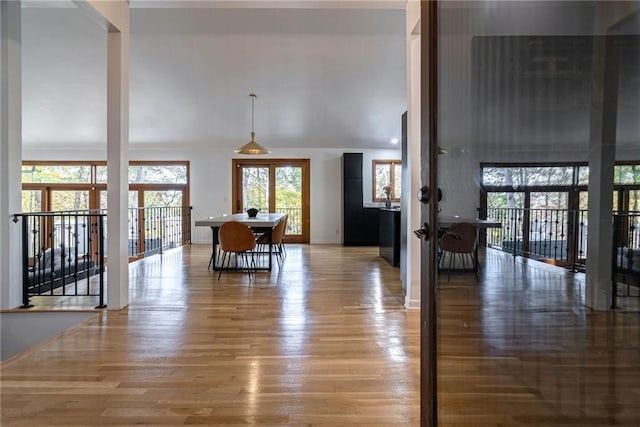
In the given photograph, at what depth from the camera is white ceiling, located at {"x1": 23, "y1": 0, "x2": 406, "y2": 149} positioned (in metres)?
3.93

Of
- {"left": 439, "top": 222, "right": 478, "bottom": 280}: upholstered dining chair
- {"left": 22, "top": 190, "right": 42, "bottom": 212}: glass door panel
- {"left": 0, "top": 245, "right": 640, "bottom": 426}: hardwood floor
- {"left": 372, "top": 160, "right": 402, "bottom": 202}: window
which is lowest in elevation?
{"left": 0, "top": 245, "right": 640, "bottom": 426}: hardwood floor

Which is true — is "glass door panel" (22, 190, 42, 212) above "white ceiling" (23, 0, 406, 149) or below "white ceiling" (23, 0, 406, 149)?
below

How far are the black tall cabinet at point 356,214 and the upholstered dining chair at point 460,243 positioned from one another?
20.2 ft

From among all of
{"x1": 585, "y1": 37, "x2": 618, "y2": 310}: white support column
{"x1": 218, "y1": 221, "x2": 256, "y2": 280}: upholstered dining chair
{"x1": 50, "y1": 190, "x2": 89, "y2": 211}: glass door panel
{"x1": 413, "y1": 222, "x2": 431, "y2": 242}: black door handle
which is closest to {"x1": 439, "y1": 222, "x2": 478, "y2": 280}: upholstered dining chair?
{"x1": 413, "y1": 222, "x2": 431, "y2": 242}: black door handle

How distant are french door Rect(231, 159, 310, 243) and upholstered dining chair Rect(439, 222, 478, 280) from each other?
6802 mm

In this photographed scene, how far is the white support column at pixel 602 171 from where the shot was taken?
77cm

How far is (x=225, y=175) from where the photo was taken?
786cm

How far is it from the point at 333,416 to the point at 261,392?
399mm

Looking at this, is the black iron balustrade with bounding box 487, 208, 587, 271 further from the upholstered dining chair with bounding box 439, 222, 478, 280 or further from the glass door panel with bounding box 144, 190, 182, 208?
the glass door panel with bounding box 144, 190, 182, 208

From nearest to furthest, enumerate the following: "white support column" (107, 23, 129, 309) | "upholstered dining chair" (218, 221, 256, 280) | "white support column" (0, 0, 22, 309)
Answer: "white support column" (107, 23, 129, 309) < "white support column" (0, 0, 22, 309) < "upholstered dining chair" (218, 221, 256, 280)

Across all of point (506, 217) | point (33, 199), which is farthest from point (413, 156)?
point (33, 199)

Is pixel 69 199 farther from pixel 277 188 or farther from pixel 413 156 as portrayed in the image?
pixel 413 156

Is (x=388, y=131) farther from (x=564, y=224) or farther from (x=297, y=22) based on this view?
(x=564, y=224)

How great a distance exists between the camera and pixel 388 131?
273 inches
